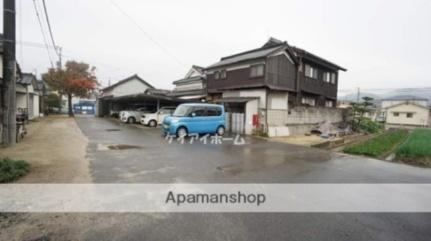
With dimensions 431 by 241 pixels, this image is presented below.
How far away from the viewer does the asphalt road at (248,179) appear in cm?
296

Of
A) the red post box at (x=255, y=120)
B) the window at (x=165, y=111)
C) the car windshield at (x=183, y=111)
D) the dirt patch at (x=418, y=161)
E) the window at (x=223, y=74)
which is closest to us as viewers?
the dirt patch at (x=418, y=161)

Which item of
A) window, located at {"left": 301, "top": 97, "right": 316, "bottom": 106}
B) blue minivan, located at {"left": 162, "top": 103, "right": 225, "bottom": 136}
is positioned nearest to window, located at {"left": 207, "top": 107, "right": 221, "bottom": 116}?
blue minivan, located at {"left": 162, "top": 103, "right": 225, "bottom": 136}

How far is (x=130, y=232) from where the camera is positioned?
2.88 meters

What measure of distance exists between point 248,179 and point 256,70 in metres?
11.9

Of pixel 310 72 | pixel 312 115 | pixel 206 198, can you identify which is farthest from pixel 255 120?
pixel 206 198

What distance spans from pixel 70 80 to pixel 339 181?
98.9 ft

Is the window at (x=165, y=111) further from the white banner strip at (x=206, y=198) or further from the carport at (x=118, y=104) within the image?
the white banner strip at (x=206, y=198)

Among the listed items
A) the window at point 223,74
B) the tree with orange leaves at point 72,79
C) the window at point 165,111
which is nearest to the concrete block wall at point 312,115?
the window at point 223,74

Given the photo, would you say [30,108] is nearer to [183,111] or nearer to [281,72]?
[183,111]

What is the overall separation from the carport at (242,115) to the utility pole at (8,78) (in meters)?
11.1

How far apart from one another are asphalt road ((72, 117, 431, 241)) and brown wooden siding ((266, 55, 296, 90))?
26.1 feet

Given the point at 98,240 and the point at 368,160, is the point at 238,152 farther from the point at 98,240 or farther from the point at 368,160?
the point at 98,240

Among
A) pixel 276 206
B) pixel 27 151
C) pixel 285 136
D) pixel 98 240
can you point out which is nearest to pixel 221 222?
pixel 276 206

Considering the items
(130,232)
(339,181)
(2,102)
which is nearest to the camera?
(130,232)
